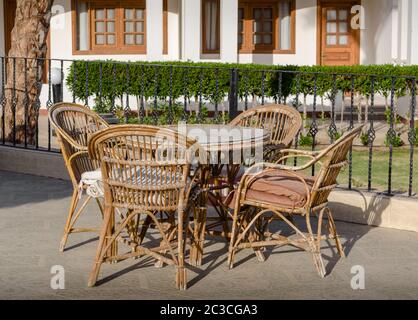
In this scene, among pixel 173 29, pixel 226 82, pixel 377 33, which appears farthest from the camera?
pixel 377 33

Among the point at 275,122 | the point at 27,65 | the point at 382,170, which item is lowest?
the point at 382,170

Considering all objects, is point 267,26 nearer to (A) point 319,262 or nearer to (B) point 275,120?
(B) point 275,120

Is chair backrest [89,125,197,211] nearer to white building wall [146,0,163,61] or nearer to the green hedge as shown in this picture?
the green hedge

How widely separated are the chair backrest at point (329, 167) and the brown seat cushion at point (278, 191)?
0.09 meters

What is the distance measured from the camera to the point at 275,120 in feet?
25.6

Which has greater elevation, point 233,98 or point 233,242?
point 233,98

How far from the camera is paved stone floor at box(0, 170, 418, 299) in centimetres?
600

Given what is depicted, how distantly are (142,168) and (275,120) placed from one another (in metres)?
1.97

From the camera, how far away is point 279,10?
71.9 ft

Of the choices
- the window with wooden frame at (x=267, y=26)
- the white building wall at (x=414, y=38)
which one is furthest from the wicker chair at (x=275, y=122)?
the window with wooden frame at (x=267, y=26)

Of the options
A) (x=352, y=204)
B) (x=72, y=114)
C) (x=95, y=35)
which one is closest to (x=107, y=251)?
(x=72, y=114)

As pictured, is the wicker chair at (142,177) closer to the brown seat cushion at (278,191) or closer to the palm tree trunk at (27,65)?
Answer: the brown seat cushion at (278,191)

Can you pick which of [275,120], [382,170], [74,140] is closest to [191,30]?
[382,170]
